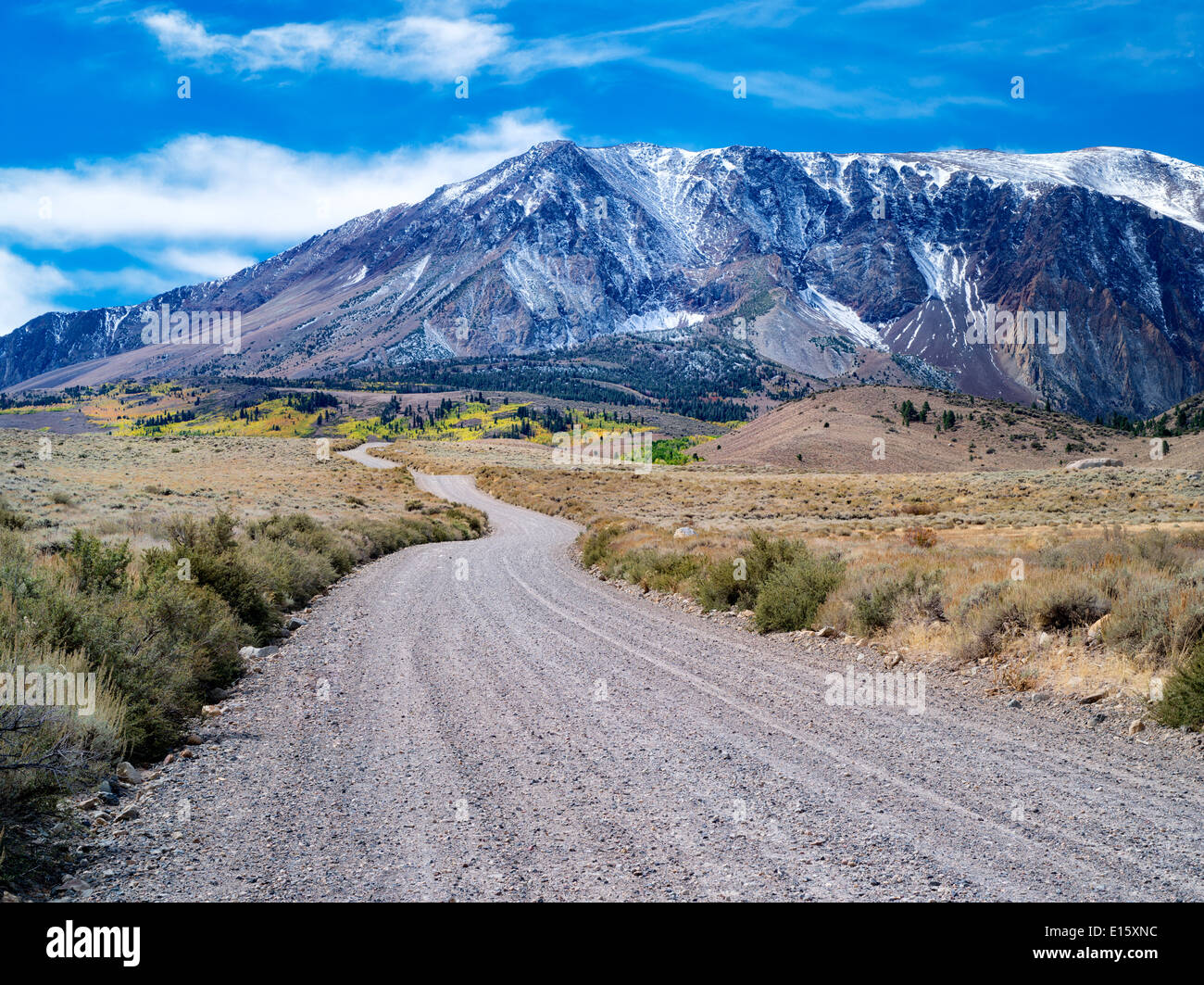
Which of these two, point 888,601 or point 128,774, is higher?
point 888,601

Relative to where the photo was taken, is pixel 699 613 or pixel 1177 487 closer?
pixel 699 613

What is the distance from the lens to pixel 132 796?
5879 mm

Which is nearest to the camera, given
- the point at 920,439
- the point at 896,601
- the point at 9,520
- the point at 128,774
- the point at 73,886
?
the point at 73,886

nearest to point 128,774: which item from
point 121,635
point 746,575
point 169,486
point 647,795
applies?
point 121,635

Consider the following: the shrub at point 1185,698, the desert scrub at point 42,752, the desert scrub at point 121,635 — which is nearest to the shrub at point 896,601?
the shrub at point 1185,698

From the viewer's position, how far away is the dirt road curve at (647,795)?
447cm

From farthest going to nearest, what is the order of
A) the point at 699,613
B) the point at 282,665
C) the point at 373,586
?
the point at 373,586
the point at 699,613
the point at 282,665

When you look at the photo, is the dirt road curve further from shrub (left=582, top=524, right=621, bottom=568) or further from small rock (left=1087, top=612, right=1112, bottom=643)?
shrub (left=582, top=524, right=621, bottom=568)

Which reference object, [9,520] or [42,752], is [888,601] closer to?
[42,752]

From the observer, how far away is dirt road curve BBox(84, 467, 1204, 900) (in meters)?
4.47

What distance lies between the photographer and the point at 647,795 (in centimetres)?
586
